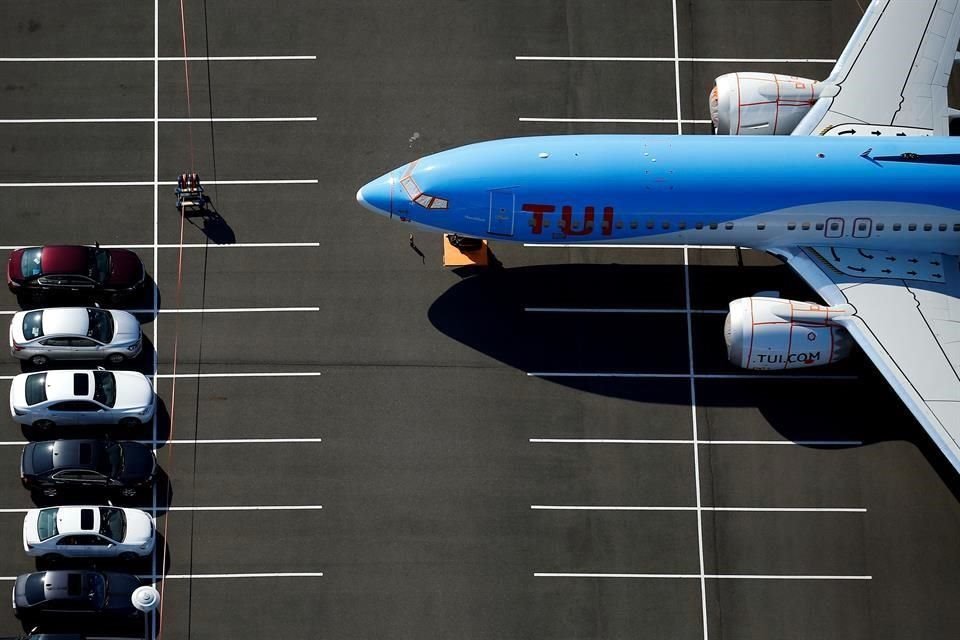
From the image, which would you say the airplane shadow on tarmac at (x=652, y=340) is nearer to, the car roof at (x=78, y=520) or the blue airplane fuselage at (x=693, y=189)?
the blue airplane fuselage at (x=693, y=189)

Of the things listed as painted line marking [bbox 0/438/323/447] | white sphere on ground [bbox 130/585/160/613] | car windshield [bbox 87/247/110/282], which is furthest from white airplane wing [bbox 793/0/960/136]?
white sphere on ground [bbox 130/585/160/613]

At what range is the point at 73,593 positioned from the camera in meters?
37.2

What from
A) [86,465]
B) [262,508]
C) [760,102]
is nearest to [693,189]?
[760,102]

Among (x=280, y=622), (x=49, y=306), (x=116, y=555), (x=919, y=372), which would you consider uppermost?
(x=49, y=306)

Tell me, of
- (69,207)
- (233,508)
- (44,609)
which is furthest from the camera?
(69,207)

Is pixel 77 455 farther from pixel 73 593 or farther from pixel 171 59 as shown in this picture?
pixel 171 59

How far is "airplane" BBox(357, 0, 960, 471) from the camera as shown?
128 feet

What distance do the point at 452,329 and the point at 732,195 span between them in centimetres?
1272

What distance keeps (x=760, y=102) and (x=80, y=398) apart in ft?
99.2

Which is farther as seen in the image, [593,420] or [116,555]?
[593,420]

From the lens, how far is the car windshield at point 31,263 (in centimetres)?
4091

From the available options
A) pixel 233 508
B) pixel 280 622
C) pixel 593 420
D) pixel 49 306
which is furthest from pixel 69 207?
pixel 593 420

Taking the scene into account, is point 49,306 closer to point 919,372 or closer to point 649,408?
point 649,408

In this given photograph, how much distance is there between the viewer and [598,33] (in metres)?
45.7
